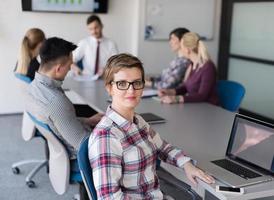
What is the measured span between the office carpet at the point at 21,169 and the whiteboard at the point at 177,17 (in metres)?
2.25

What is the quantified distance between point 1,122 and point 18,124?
0.81 feet

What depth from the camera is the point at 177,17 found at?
5.85 metres

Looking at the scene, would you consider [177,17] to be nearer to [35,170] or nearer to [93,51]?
[93,51]

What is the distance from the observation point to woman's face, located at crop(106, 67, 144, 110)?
1.67m

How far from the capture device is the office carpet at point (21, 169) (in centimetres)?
321

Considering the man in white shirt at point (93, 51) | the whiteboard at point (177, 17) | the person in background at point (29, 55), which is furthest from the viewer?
the whiteboard at point (177, 17)

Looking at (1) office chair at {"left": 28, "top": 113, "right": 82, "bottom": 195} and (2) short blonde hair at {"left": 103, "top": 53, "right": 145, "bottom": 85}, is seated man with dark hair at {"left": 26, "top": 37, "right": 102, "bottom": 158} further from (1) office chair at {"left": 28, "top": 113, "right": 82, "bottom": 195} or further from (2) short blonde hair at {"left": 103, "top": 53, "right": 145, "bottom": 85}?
(2) short blonde hair at {"left": 103, "top": 53, "right": 145, "bottom": 85}

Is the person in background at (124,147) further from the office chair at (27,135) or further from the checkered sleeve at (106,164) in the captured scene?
the office chair at (27,135)

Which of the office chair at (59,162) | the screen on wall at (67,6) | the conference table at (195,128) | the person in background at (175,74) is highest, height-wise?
the screen on wall at (67,6)

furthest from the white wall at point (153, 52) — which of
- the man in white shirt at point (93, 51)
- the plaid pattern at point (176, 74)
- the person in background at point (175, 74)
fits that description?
the plaid pattern at point (176, 74)

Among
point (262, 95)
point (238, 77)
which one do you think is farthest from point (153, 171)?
point (238, 77)

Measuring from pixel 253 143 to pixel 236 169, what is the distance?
0.14 m

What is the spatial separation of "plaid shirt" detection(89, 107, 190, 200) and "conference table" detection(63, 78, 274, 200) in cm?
24

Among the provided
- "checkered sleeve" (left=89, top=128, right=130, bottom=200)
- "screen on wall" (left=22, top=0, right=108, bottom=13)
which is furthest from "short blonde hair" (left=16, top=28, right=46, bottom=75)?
"checkered sleeve" (left=89, top=128, right=130, bottom=200)
